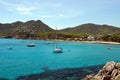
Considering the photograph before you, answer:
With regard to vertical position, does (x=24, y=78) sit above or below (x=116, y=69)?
below

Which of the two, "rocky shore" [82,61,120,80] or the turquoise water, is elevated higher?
"rocky shore" [82,61,120,80]

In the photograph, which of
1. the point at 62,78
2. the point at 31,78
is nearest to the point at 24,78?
the point at 31,78

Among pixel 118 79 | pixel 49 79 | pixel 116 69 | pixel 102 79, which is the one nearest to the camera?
pixel 118 79

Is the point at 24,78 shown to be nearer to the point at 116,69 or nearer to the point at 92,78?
the point at 92,78

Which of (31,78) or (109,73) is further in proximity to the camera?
(31,78)

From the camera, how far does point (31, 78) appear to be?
46.6 m

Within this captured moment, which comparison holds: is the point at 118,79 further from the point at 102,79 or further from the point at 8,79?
the point at 8,79

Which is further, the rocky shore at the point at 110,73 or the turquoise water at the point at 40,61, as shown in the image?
the turquoise water at the point at 40,61

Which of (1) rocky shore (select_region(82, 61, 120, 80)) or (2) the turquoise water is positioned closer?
(1) rocky shore (select_region(82, 61, 120, 80))

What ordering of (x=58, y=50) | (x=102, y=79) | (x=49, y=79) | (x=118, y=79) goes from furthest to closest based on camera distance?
(x=58, y=50)
(x=49, y=79)
(x=102, y=79)
(x=118, y=79)

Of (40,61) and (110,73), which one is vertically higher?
(110,73)

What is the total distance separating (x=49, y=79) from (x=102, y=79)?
41.7 ft

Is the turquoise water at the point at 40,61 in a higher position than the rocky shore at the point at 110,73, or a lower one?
lower

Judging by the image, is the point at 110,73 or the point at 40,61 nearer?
the point at 110,73
